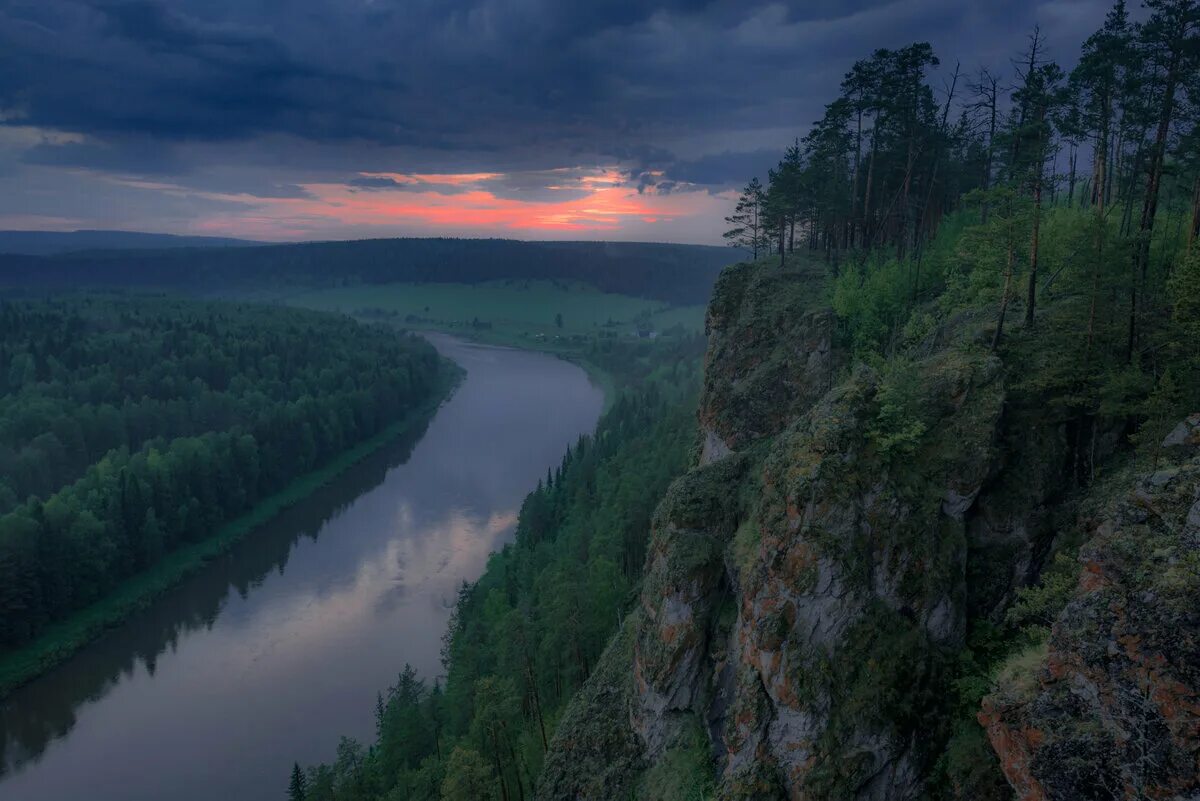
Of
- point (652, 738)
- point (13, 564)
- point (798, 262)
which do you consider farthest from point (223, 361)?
point (652, 738)

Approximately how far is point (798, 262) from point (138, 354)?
11141cm

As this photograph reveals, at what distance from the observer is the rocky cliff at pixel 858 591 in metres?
18.4

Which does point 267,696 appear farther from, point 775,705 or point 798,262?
point 798,262

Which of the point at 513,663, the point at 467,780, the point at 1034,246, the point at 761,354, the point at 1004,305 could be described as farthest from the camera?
the point at 513,663

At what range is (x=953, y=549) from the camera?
19422 mm

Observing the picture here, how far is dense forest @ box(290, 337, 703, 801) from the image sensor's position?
1316 inches

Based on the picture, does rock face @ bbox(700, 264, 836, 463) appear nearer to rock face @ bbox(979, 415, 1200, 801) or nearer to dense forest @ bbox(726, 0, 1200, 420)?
dense forest @ bbox(726, 0, 1200, 420)

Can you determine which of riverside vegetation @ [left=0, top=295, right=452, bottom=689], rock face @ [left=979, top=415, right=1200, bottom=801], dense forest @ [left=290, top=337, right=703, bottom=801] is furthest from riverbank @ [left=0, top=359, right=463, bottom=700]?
rock face @ [left=979, top=415, right=1200, bottom=801]

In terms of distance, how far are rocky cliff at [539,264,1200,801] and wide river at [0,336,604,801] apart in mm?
27573

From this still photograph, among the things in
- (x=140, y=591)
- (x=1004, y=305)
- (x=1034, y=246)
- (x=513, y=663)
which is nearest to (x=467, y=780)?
(x=513, y=663)

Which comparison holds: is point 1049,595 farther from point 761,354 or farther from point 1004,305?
point 761,354

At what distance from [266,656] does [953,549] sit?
158 feet

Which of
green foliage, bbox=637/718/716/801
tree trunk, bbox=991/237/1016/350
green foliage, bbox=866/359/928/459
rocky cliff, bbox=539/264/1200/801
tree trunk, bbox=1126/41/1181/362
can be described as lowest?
green foliage, bbox=637/718/716/801

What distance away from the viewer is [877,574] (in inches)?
766
